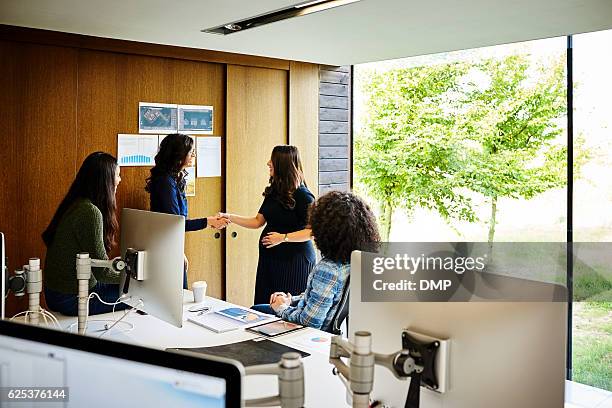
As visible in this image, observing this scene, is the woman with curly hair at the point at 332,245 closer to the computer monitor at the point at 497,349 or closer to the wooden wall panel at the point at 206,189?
the computer monitor at the point at 497,349

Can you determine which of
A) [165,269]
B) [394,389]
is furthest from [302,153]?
[394,389]

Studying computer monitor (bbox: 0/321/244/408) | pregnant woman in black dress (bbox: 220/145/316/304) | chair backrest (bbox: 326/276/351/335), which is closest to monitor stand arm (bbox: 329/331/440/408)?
computer monitor (bbox: 0/321/244/408)

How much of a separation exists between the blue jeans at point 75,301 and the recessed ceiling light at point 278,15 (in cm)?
157

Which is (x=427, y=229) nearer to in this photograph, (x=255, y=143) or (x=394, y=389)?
(x=255, y=143)

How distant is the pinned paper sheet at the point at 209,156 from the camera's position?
4453 mm

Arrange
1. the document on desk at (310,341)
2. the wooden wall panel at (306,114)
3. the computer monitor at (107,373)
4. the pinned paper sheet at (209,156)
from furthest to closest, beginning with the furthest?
the wooden wall panel at (306,114) → the pinned paper sheet at (209,156) → the document on desk at (310,341) → the computer monitor at (107,373)

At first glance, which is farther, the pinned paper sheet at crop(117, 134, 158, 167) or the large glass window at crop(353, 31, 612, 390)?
the pinned paper sheet at crop(117, 134, 158, 167)

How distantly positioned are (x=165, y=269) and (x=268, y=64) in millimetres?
2867

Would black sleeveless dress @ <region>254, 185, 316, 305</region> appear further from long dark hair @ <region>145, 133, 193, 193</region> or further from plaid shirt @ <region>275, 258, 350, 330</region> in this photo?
plaid shirt @ <region>275, 258, 350, 330</region>

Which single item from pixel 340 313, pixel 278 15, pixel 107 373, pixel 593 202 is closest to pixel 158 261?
pixel 340 313

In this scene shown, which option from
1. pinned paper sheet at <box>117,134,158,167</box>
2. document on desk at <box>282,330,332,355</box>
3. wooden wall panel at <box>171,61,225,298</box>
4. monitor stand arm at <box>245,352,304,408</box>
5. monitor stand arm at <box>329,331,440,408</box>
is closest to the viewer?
monitor stand arm at <box>245,352,304,408</box>

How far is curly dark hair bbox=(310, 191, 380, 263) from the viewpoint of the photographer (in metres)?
2.44

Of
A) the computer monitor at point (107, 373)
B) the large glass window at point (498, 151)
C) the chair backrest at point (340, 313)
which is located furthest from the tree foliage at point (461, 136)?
the computer monitor at point (107, 373)

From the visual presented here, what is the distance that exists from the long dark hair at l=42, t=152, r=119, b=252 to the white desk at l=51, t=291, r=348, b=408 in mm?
451
